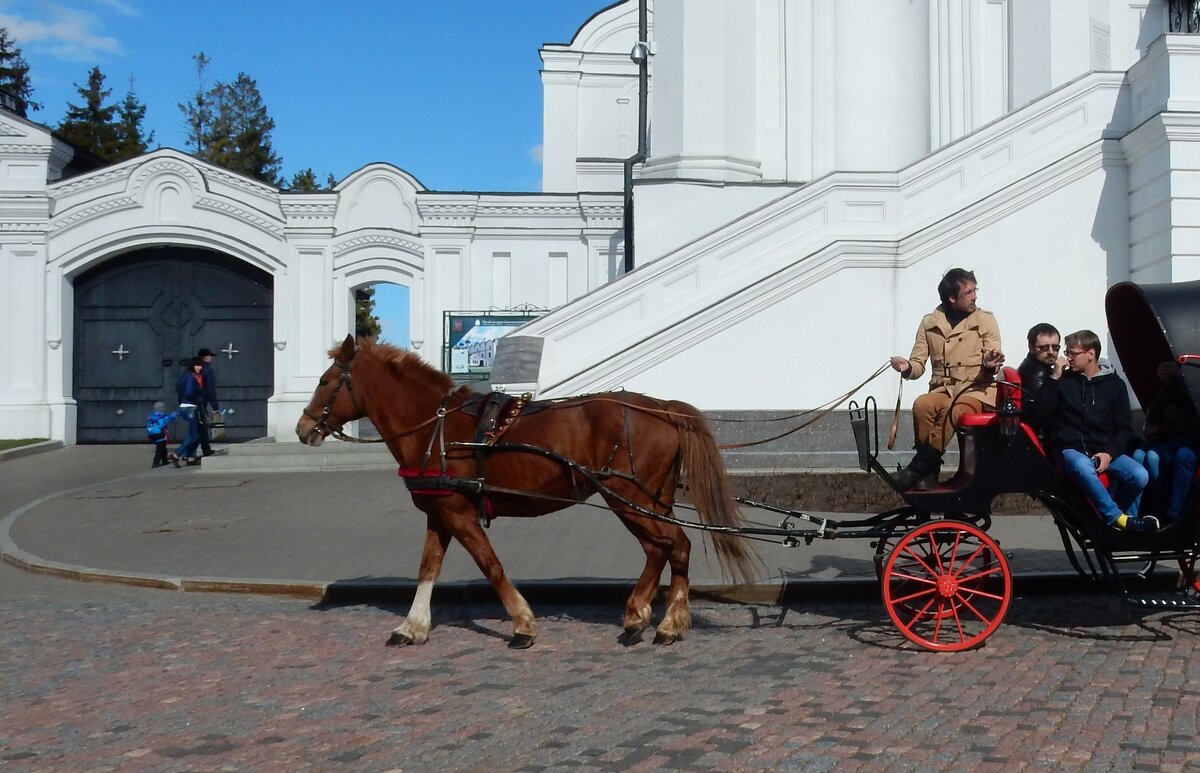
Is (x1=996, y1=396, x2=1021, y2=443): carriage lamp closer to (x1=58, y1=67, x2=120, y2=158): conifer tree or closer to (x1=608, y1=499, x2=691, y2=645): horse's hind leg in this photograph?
(x1=608, y1=499, x2=691, y2=645): horse's hind leg

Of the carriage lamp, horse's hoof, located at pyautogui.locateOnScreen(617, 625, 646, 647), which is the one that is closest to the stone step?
horse's hoof, located at pyautogui.locateOnScreen(617, 625, 646, 647)

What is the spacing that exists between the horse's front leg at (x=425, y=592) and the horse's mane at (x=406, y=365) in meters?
0.83

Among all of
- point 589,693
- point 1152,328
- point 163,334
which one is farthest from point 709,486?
point 163,334

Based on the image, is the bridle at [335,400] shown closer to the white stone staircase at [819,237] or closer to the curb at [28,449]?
the white stone staircase at [819,237]

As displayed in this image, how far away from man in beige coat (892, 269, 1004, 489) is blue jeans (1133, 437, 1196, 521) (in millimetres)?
936

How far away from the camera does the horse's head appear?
24.4 ft

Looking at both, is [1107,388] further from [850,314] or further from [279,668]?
[850,314]

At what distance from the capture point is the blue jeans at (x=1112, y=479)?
22.3ft

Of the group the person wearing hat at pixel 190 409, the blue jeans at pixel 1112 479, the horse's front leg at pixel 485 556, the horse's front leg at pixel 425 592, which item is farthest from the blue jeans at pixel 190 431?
the blue jeans at pixel 1112 479

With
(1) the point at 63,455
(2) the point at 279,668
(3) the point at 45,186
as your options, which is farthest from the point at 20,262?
(2) the point at 279,668

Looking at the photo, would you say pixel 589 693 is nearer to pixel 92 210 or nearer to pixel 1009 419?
pixel 1009 419

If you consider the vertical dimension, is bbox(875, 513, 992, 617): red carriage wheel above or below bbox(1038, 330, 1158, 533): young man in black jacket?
below

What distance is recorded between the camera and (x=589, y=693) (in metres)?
5.88

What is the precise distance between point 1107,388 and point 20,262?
20.7 meters
